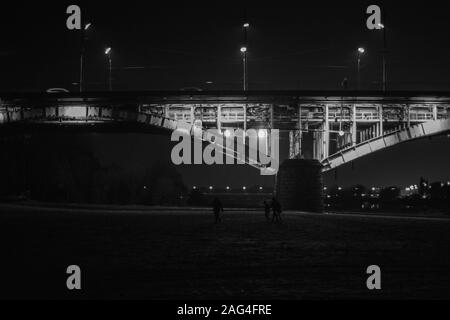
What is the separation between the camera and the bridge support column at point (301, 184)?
211 ft

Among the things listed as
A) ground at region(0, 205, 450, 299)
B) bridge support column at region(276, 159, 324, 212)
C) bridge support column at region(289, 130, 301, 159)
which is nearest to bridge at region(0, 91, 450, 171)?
bridge support column at region(289, 130, 301, 159)

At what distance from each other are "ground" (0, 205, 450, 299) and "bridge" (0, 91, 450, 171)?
32.3 m

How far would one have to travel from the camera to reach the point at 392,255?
22922mm

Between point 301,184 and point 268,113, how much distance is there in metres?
7.98

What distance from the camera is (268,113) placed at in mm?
68062

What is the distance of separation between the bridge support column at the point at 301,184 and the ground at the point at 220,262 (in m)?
30.8

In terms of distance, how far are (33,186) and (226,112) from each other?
120 feet

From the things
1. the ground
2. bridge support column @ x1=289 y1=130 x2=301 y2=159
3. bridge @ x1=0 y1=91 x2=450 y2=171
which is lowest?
the ground

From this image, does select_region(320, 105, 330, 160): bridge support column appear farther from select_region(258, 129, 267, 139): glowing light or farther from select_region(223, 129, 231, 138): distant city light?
select_region(223, 129, 231, 138): distant city light

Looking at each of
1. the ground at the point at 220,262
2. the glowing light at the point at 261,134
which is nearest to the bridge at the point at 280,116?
the glowing light at the point at 261,134

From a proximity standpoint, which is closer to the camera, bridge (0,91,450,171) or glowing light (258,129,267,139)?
bridge (0,91,450,171)

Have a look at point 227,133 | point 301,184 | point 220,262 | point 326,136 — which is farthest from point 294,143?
point 220,262

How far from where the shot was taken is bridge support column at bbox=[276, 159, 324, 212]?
211 ft
